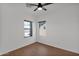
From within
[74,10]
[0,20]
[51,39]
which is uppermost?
[74,10]

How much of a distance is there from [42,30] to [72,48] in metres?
1.28

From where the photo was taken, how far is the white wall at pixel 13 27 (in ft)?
7.06

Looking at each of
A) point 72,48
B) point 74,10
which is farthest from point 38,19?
point 72,48

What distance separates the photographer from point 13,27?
2.51 metres

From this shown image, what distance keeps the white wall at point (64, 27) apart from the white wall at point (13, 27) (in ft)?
2.29

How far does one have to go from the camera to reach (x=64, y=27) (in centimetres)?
262

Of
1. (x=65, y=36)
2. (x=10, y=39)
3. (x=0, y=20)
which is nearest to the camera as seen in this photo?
(x=0, y=20)

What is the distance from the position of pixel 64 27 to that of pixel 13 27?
1.76 m

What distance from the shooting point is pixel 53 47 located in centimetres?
247

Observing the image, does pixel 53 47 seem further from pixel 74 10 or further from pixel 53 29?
pixel 74 10

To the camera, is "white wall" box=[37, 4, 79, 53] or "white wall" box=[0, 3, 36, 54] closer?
"white wall" box=[0, 3, 36, 54]

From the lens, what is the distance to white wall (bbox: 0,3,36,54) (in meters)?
2.15

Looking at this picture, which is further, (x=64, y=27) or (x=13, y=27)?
(x=64, y=27)

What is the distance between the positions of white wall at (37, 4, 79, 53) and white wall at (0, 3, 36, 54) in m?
0.70
